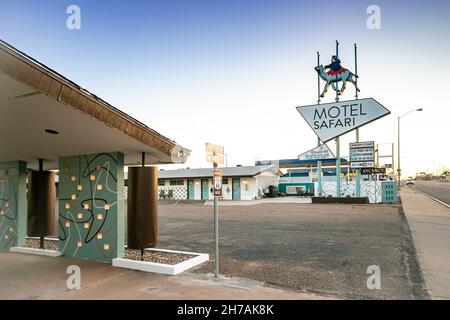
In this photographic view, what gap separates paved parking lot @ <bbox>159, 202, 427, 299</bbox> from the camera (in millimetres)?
5977

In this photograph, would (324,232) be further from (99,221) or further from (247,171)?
(247,171)

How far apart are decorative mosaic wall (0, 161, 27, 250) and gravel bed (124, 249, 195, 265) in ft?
12.9

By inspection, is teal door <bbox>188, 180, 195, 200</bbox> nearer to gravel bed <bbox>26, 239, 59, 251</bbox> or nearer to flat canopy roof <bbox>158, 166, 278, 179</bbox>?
flat canopy roof <bbox>158, 166, 278, 179</bbox>

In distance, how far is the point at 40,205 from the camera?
377 inches

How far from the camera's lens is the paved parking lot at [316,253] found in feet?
19.6

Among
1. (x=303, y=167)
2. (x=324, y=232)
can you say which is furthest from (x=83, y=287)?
(x=303, y=167)

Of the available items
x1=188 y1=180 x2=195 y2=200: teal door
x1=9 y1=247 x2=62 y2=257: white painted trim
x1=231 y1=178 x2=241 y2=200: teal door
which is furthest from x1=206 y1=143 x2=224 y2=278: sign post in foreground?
x1=188 y1=180 x2=195 y2=200: teal door

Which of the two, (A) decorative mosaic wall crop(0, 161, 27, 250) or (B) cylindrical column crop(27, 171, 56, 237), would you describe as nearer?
(B) cylindrical column crop(27, 171, 56, 237)

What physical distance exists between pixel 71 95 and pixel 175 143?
3.29 meters

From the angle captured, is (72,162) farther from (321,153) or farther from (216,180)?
(321,153)

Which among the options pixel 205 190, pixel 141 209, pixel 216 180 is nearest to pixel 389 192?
pixel 205 190

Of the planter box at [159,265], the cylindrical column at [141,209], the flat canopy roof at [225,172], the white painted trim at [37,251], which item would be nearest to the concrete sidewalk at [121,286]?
the planter box at [159,265]

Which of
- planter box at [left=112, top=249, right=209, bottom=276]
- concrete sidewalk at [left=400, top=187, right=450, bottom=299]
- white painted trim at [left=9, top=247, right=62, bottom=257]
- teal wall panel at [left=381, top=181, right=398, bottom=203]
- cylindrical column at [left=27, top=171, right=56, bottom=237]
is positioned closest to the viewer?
concrete sidewalk at [left=400, top=187, right=450, bottom=299]

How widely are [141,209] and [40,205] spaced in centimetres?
427
